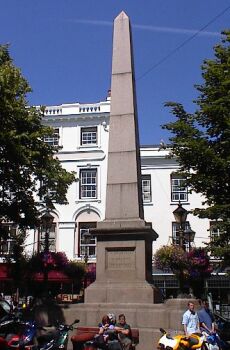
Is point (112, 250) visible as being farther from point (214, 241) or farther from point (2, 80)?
point (2, 80)

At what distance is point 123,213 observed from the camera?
1495 cm

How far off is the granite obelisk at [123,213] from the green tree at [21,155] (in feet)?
16.8

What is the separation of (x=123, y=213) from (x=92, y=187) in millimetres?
19480

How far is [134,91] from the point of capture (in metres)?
16.4

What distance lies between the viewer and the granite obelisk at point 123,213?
14.0 meters

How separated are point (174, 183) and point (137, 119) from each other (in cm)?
1868

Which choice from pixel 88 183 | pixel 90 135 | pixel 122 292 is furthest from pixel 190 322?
pixel 90 135

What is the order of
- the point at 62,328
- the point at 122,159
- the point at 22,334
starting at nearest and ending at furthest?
the point at 62,328 → the point at 22,334 → the point at 122,159

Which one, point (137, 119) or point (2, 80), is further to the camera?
point (2, 80)

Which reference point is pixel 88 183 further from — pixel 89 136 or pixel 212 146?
pixel 212 146

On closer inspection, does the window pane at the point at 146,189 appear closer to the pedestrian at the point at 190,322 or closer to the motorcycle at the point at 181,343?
the pedestrian at the point at 190,322

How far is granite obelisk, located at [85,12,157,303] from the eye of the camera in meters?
14.0

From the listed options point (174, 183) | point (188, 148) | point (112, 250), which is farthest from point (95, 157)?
point (112, 250)

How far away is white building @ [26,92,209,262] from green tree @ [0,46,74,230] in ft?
36.0
